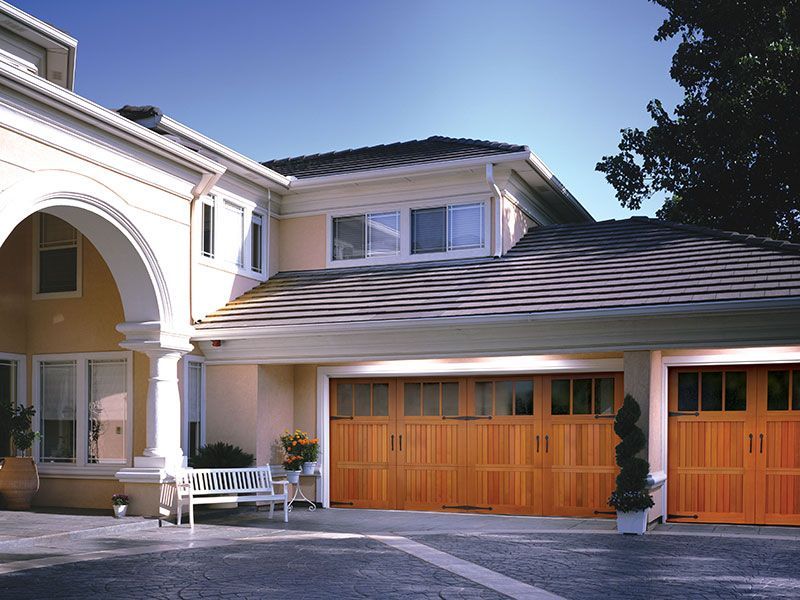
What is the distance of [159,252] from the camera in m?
14.9

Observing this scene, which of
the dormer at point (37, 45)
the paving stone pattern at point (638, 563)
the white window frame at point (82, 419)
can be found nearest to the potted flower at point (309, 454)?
the white window frame at point (82, 419)

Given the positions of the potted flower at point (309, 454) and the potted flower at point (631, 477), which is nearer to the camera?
the potted flower at point (631, 477)

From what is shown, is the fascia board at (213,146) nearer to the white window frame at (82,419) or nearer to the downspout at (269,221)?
the downspout at (269,221)

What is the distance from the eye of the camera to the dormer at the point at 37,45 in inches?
603

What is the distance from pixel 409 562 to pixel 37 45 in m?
11.0

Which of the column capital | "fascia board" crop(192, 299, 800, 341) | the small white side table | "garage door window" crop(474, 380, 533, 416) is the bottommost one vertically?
the small white side table

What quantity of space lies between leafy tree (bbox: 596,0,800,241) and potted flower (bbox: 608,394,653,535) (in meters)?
10.4

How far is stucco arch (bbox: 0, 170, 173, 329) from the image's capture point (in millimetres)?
12258

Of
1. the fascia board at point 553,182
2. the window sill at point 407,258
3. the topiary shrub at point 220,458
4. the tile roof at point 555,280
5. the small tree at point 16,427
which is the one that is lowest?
the topiary shrub at point 220,458

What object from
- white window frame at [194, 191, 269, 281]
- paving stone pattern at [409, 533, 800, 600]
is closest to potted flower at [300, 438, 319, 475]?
white window frame at [194, 191, 269, 281]

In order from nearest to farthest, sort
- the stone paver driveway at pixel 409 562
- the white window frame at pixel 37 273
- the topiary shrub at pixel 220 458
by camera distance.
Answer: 1. the stone paver driveway at pixel 409 562
2. the topiary shrub at pixel 220 458
3. the white window frame at pixel 37 273

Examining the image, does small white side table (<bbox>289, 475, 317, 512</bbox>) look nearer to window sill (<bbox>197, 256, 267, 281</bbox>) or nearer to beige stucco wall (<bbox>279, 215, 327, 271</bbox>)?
window sill (<bbox>197, 256, 267, 281</bbox>)

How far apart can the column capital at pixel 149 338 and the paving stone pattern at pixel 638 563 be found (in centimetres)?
488

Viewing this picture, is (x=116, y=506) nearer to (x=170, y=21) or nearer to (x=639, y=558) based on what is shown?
(x=639, y=558)
